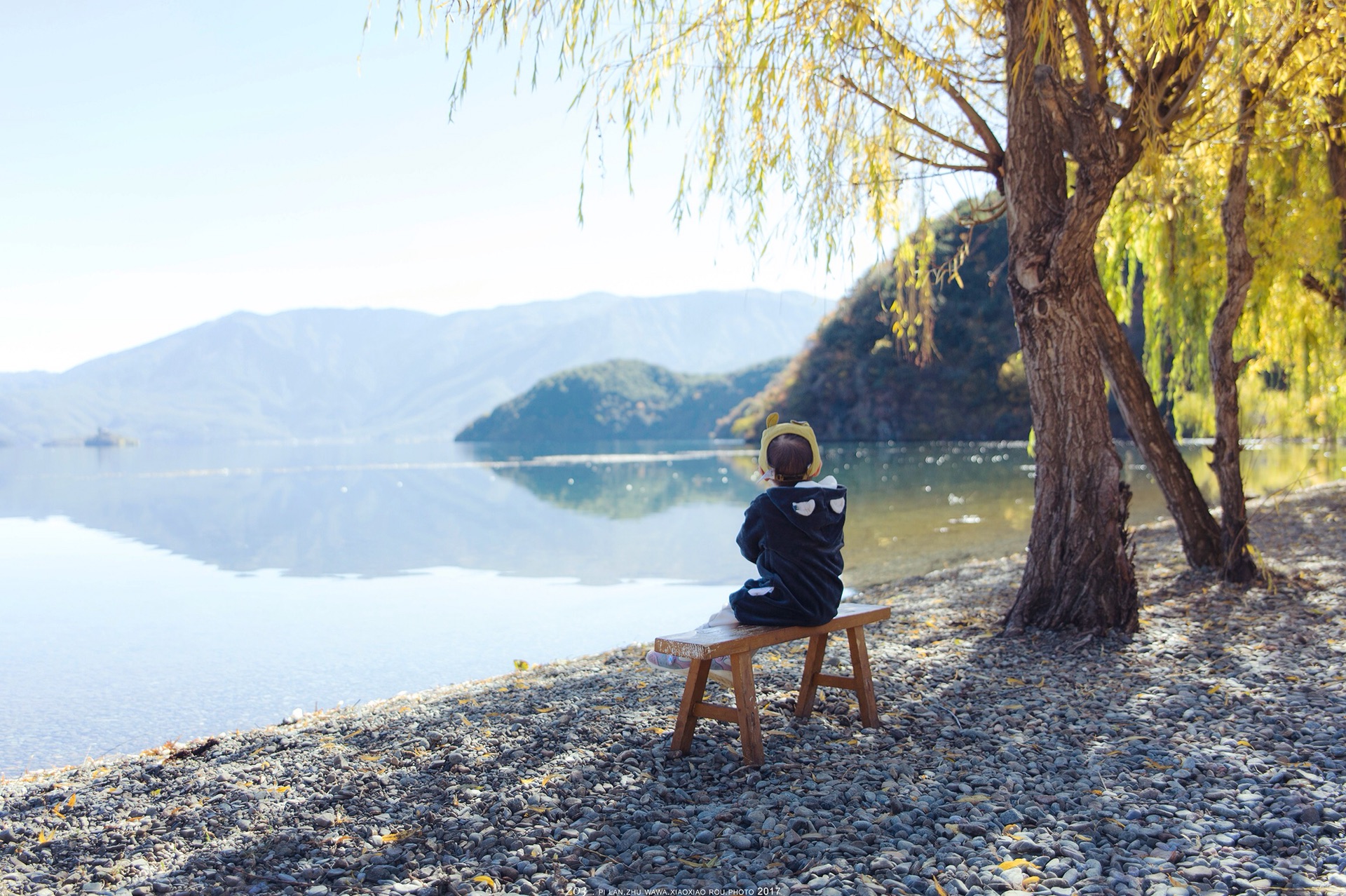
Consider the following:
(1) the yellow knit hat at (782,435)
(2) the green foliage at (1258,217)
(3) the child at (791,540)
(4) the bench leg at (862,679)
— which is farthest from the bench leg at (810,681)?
(2) the green foliage at (1258,217)

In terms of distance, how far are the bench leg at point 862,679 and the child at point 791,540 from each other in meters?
0.25

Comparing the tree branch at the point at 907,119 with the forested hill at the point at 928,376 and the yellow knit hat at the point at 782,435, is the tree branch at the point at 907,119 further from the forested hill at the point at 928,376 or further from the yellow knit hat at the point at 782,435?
the forested hill at the point at 928,376

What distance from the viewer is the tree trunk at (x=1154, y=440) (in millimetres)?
6039

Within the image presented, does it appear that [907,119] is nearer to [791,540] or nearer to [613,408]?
[791,540]

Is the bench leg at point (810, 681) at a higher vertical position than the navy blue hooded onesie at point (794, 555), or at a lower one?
lower

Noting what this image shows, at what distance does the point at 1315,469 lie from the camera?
19.7 meters

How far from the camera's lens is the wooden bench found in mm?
3264

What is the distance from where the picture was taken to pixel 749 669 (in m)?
3.36

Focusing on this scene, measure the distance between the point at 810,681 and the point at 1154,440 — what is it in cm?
407

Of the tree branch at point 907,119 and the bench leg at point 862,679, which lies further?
the tree branch at point 907,119

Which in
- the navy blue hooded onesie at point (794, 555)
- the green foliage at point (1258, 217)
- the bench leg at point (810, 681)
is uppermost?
the green foliage at point (1258, 217)

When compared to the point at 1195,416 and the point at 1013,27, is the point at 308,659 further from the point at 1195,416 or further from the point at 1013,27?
the point at 1195,416

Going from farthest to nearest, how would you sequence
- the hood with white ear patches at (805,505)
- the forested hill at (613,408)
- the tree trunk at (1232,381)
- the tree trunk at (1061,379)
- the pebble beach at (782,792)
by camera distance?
the forested hill at (613,408)
the tree trunk at (1232,381)
the tree trunk at (1061,379)
the hood with white ear patches at (805,505)
the pebble beach at (782,792)

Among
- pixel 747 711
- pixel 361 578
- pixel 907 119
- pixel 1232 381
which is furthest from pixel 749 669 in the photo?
pixel 361 578
